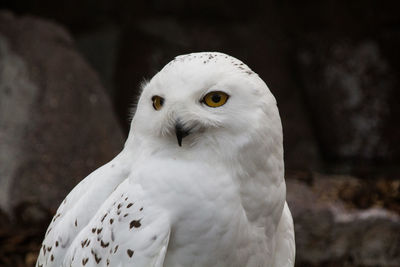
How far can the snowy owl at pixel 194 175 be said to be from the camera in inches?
71.6

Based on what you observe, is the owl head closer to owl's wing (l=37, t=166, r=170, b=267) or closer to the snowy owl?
the snowy owl

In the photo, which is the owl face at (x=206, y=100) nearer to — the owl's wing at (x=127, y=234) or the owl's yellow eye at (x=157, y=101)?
the owl's yellow eye at (x=157, y=101)

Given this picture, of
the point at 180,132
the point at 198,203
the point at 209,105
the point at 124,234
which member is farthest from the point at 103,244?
the point at 209,105

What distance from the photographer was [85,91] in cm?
405

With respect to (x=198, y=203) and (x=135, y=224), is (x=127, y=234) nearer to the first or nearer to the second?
(x=135, y=224)

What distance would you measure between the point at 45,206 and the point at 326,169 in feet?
8.67

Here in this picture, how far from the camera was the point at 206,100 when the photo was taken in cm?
182

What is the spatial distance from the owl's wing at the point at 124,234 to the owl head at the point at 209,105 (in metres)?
0.22

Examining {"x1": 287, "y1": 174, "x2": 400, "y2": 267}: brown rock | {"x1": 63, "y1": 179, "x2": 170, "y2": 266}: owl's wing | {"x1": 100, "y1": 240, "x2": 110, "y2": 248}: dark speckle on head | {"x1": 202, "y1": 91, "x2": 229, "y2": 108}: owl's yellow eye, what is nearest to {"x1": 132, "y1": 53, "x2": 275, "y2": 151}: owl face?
{"x1": 202, "y1": 91, "x2": 229, "y2": 108}: owl's yellow eye

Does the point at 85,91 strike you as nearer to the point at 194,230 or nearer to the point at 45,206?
the point at 45,206

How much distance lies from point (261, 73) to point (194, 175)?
3.52 meters

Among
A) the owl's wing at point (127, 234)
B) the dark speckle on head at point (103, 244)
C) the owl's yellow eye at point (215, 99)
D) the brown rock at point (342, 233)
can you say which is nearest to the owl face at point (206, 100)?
the owl's yellow eye at point (215, 99)

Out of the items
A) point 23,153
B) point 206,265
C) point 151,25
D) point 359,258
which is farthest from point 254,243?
point 151,25

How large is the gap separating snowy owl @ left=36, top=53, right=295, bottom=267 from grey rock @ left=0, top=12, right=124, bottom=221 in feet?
5.60
